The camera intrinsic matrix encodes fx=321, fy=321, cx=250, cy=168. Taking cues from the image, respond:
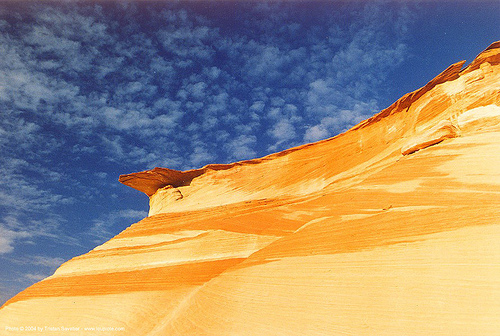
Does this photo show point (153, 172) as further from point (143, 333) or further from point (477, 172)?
point (477, 172)

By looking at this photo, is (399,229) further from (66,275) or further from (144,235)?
(66,275)

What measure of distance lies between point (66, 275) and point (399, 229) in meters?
10.3

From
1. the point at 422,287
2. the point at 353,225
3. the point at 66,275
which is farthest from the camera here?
the point at 66,275

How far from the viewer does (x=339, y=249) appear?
20.4ft

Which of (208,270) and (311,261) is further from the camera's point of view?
(208,270)

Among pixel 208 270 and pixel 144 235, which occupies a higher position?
pixel 144 235

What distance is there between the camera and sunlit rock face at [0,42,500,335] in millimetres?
4816

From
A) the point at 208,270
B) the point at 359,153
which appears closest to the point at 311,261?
the point at 208,270

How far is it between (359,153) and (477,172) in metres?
4.84

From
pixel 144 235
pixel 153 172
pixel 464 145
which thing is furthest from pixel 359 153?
pixel 153 172

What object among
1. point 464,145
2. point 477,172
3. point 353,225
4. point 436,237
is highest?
point 464,145

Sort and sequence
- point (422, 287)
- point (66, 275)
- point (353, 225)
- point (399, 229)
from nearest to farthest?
point (422, 287), point (399, 229), point (353, 225), point (66, 275)

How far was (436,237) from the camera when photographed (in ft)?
17.9

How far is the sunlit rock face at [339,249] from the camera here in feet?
15.8
